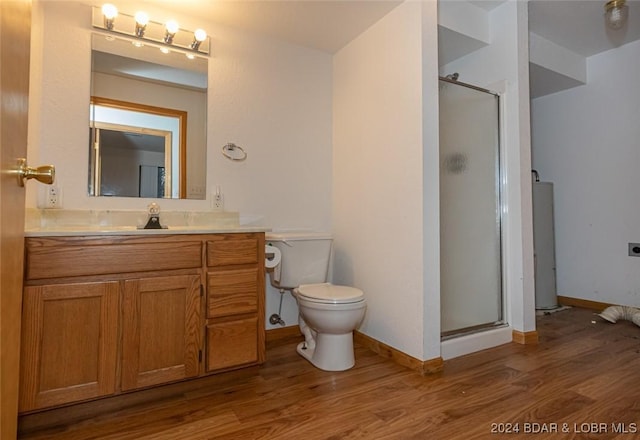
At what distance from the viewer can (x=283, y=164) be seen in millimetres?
2568

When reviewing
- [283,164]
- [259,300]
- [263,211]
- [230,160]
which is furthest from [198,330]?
[283,164]

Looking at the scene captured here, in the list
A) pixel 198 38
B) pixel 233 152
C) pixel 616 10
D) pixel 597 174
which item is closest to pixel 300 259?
pixel 233 152

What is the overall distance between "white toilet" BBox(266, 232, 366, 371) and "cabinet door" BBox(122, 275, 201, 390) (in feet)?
2.05

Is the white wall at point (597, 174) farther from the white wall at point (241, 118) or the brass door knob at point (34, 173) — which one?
the brass door knob at point (34, 173)

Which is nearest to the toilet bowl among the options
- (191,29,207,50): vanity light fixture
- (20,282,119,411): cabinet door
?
(20,282,119,411): cabinet door

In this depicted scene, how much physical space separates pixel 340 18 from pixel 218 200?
1449 mm

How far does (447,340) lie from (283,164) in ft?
5.33

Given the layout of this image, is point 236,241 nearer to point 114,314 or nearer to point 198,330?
point 198,330

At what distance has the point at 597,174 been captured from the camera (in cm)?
329

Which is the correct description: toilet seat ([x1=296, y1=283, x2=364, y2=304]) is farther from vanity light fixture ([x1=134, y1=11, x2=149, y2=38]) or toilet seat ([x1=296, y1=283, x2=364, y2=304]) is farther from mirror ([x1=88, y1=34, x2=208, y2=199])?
vanity light fixture ([x1=134, y1=11, x2=149, y2=38])

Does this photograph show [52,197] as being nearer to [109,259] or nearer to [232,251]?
[109,259]

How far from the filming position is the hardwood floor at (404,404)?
1.39 metres

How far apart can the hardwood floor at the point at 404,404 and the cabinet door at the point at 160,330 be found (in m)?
0.15

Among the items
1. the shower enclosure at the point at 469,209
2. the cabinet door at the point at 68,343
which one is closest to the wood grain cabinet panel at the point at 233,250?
the cabinet door at the point at 68,343
